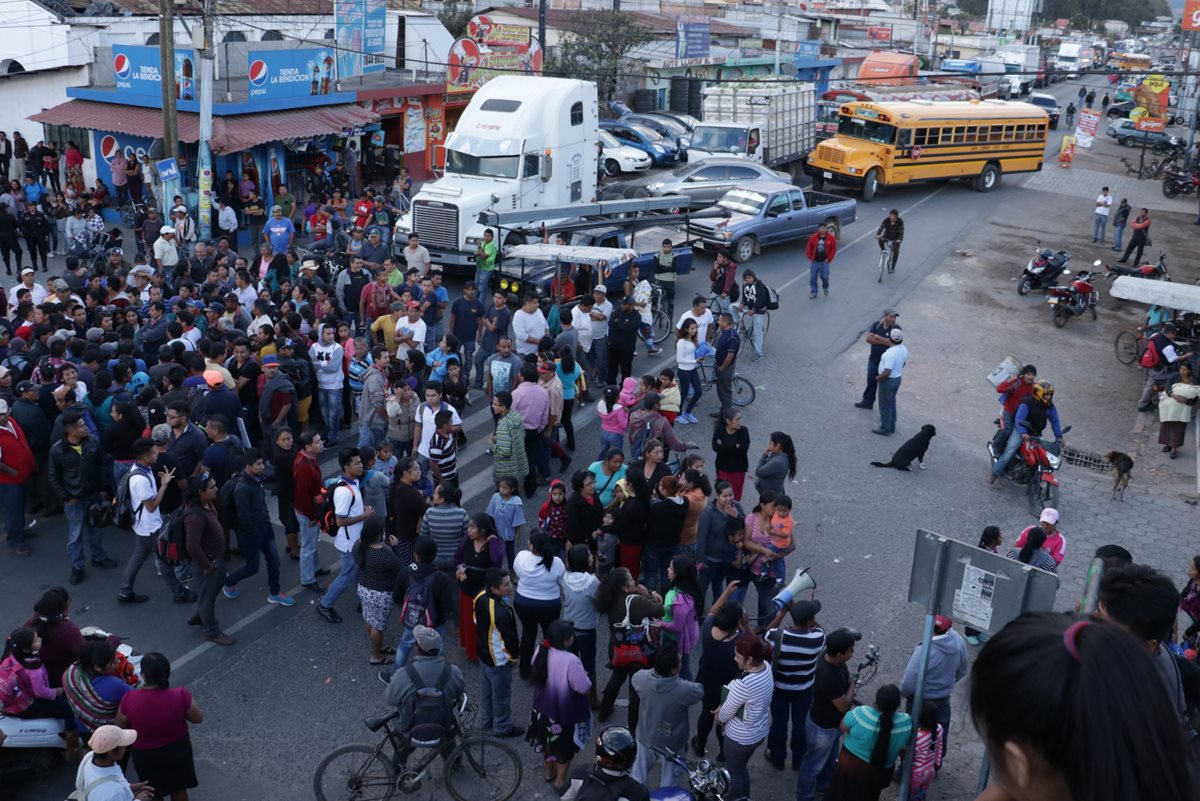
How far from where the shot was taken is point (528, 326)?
47.0ft

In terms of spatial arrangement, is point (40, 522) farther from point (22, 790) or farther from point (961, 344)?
point (961, 344)

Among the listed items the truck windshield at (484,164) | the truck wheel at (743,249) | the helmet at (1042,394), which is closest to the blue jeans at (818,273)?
the truck wheel at (743,249)

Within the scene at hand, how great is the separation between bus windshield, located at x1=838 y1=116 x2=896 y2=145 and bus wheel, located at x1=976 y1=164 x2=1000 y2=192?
4.47 metres

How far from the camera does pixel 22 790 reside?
7.41 m

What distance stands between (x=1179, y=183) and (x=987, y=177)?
847cm

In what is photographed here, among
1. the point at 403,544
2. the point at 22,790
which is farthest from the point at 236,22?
the point at 22,790

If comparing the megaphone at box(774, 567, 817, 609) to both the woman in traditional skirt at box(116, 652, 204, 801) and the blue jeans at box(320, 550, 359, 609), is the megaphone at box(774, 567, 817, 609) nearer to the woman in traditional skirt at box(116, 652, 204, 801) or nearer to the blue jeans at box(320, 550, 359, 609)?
the blue jeans at box(320, 550, 359, 609)

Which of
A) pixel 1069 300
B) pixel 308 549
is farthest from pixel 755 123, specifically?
pixel 308 549

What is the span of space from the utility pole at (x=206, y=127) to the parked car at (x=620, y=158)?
14.3 metres

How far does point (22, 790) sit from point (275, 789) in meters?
1.72

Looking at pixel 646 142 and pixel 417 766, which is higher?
pixel 646 142

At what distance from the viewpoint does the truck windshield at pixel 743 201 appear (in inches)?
930

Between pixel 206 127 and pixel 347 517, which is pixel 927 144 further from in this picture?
pixel 347 517

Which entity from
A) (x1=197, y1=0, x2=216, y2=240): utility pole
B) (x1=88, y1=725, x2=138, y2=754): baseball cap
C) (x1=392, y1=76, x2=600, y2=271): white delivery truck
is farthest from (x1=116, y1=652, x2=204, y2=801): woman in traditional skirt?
(x1=197, y1=0, x2=216, y2=240): utility pole
